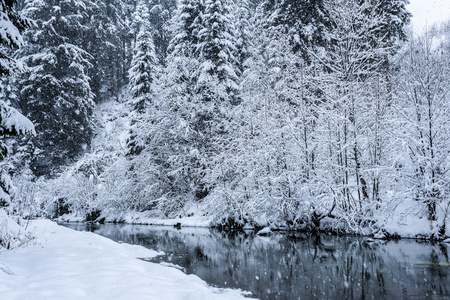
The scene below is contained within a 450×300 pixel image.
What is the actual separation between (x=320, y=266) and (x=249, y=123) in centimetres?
1085

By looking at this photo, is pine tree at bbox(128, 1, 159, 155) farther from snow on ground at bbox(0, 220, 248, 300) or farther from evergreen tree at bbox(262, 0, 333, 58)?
snow on ground at bbox(0, 220, 248, 300)

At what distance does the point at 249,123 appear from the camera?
18.5 meters

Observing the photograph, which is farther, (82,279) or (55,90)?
(55,90)

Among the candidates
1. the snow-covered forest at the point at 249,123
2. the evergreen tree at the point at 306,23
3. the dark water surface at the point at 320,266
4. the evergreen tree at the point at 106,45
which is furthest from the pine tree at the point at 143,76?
the evergreen tree at the point at 106,45

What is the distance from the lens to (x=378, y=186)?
555 inches

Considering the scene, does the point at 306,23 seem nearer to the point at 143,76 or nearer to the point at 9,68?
the point at 143,76

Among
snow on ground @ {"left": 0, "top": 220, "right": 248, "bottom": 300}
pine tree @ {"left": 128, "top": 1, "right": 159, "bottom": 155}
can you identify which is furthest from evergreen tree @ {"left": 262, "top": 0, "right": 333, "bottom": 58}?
snow on ground @ {"left": 0, "top": 220, "right": 248, "bottom": 300}

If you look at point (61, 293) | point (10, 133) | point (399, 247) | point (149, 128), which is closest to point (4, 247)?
point (10, 133)

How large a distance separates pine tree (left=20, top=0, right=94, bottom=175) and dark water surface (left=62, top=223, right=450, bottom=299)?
73.6ft

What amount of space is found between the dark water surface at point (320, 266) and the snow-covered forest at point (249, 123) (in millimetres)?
2101

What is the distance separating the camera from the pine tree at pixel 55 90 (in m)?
31.0

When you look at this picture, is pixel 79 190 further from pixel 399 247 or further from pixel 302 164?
pixel 399 247

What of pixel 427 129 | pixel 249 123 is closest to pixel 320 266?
pixel 427 129

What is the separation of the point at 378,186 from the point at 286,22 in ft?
44.2
